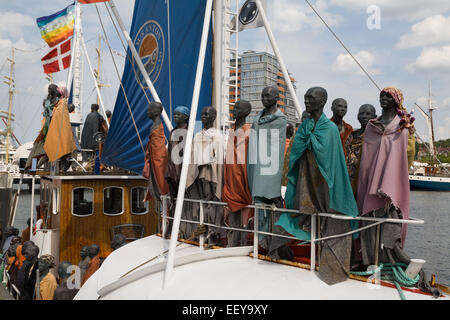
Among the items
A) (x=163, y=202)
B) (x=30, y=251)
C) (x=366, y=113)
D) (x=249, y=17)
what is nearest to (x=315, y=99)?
(x=366, y=113)

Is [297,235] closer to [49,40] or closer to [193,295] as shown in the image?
[193,295]

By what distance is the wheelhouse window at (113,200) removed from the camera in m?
11.1

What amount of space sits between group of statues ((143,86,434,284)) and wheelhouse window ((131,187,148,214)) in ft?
20.0

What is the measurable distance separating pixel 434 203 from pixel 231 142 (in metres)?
40.1

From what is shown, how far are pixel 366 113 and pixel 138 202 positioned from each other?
7.99m

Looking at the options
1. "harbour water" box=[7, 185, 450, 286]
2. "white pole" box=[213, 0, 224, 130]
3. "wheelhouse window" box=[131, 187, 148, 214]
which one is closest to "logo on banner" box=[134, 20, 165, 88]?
"white pole" box=[213, 0, 224, 130]

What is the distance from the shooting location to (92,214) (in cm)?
1077

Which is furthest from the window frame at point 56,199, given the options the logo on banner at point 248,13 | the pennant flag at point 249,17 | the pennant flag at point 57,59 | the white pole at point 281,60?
the white pole at point 281,60

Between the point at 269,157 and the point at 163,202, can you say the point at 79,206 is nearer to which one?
the point at 163,202

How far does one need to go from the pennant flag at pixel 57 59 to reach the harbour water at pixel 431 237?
610 inches

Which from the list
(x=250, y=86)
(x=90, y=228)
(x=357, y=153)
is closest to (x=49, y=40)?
(x=90, y=228)

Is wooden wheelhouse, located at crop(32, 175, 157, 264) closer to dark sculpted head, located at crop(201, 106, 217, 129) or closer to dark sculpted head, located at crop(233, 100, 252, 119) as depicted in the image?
dark sculpted head, located at crop(201, 106, 217, 129)

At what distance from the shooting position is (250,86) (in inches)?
392

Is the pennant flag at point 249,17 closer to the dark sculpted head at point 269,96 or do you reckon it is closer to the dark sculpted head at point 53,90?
the dark sculpted head at point 269,96
